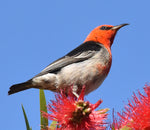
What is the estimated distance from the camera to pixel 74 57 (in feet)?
18.7

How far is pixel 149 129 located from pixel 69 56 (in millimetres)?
3712

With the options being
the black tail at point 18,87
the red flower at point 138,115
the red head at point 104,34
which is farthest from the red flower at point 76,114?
the red head at point 104,34

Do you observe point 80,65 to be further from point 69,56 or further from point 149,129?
point 149,129

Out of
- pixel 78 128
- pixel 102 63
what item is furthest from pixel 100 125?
pixel 102 63

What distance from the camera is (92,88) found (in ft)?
17.5

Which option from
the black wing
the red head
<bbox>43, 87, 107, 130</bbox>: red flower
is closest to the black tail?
the black wing

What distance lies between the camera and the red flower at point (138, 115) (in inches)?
88.1

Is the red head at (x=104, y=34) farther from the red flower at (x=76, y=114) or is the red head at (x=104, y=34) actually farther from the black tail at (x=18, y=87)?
the red flower at (x=76, y=114)

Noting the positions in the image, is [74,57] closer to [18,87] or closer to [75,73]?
[75,73]

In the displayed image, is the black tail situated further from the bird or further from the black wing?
the black wing

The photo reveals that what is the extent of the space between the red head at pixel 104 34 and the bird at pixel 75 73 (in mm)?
693

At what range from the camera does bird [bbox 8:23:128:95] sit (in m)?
5.18

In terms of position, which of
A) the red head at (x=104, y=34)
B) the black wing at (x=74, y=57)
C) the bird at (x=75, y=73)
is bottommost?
the bird at (x=75, y=73)

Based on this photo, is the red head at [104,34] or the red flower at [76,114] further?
the red head at [104,34]
